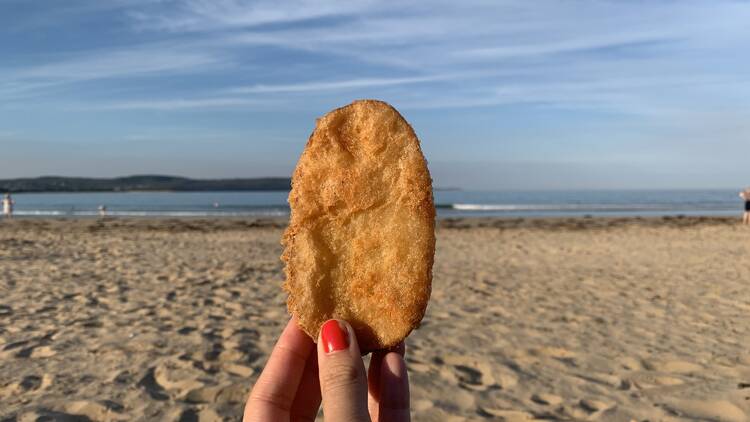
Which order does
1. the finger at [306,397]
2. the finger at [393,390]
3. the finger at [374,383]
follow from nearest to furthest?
the finger at [393,390] → the finger at [374,383] → the finger at [306,397]

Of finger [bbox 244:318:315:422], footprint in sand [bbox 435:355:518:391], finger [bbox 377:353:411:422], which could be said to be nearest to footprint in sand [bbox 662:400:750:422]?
footprint in sand [bbox 435:355:518:391]

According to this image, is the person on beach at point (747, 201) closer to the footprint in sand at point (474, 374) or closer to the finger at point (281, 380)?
the footprint in sand at point (474, 374)

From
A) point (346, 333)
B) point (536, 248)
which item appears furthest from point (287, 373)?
point (536, 248)

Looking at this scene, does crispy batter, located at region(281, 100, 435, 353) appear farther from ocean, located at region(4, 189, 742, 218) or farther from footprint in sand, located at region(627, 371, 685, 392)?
ocean, located at region(4, 189, 742, 218)

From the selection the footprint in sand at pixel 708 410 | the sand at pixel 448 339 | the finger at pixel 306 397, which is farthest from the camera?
the sand at pixel 448 339

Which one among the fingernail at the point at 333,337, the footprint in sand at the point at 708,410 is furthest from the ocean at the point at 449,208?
the fingernail at the point at 333,337

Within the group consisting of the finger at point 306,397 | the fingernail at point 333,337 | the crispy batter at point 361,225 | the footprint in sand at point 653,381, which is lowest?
the footprint in sand at point 653,381

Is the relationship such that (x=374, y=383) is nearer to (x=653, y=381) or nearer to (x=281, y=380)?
(x=281, y=380)

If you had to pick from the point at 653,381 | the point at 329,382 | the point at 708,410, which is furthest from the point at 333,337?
the point at 653,381
